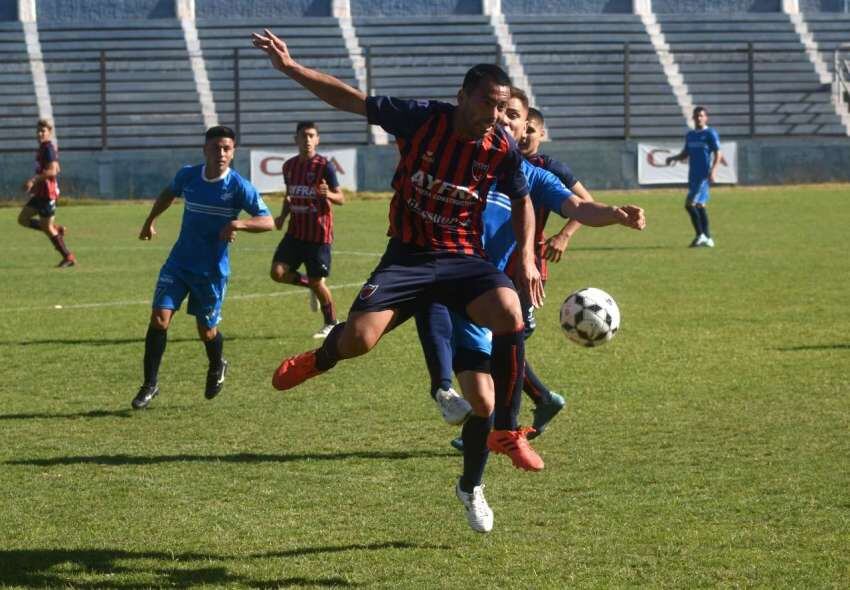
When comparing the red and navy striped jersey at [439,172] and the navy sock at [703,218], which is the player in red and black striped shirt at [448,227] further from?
the navy sock at [703,218]

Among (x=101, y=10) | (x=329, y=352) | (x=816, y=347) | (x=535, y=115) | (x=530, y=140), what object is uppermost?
(x=101, y=10)

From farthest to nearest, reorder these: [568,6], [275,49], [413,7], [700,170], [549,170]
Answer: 1. [568,6]
2. [413,7]
3. [700,170]
4. [549,170]
5. [275,49]

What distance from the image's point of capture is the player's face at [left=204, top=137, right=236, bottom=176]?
32.0 ft

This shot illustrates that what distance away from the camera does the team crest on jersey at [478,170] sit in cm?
636

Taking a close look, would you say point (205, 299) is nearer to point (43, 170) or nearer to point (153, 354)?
point (153, 354)

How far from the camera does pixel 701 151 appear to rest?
23.2m

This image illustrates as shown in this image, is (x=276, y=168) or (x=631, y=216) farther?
(x=276, y=168)

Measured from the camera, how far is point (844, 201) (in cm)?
3039

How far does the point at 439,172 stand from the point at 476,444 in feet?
4.00

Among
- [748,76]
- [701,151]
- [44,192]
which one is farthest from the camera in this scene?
[748,76]

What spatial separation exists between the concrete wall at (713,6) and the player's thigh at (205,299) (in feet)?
122

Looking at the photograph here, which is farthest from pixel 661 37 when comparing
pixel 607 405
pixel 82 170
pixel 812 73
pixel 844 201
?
pixel 607 405

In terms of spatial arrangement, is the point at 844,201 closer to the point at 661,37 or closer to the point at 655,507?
the point at 661,37

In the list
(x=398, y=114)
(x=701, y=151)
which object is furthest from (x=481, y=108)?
(x=701, y=151)
